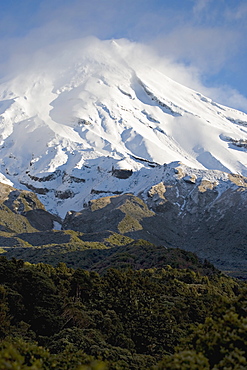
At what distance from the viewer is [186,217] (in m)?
143

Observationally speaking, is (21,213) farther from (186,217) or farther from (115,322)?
(115,322)

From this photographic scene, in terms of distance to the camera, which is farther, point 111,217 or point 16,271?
point 111,217

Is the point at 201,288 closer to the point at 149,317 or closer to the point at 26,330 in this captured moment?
the point at 149,317

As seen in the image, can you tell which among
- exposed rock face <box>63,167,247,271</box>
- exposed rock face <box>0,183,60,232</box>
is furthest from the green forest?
exposed rock face <box>0,183,60,232</box>

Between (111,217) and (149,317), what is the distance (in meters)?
96.2

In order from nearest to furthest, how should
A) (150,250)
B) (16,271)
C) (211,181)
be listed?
(16,271), (150,250), (211,181)

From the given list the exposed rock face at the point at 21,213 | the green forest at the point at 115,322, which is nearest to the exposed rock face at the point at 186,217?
the exposed rock face at the point at 21,213

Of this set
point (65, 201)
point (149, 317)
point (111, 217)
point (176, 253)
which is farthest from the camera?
point (65, 201)

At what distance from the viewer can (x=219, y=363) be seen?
14.1m

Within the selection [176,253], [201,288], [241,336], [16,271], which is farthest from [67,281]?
[176,253]

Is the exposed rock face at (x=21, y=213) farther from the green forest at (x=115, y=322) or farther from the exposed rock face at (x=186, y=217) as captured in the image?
the green forest at (x=115, y=322)

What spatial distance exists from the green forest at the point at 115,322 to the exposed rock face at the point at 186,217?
6571 cm

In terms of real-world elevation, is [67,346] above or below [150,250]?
below

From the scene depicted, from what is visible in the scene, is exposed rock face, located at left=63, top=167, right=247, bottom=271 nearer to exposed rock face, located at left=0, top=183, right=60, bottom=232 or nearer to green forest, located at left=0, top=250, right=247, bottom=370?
exposed rock face, located at left=0, top=183, right=60, bottom=232
